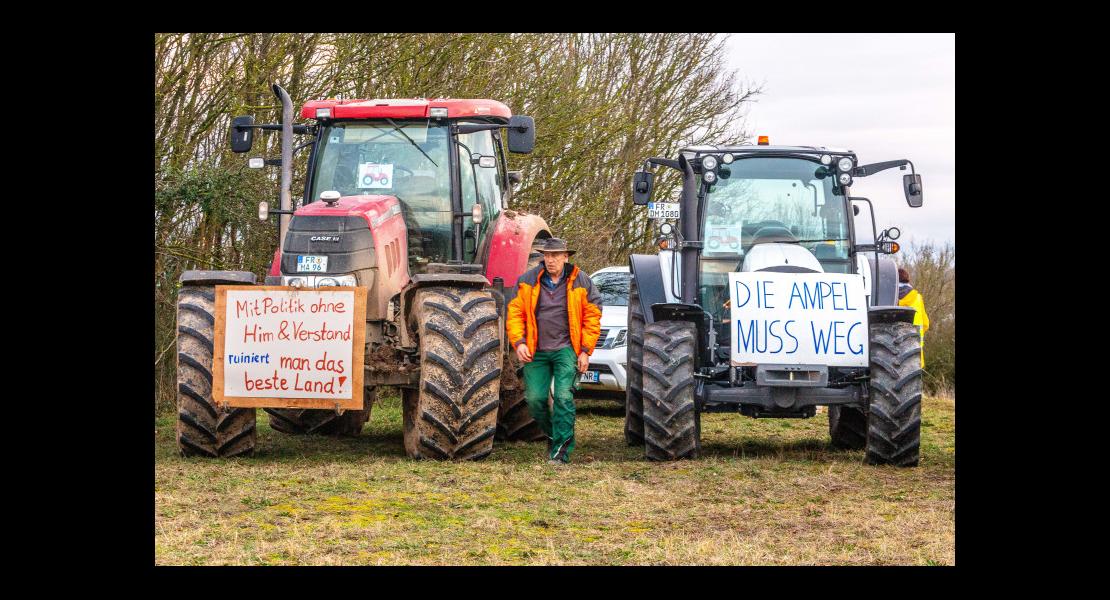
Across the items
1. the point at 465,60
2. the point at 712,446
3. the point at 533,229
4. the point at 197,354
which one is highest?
the point at 465,60

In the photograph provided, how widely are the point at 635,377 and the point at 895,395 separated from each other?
7.40 feet

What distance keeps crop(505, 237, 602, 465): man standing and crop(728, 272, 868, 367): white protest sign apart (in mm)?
1030

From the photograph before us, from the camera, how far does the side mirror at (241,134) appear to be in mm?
10188

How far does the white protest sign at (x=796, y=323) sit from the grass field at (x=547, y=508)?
30.8 inches

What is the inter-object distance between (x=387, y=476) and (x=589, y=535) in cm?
226

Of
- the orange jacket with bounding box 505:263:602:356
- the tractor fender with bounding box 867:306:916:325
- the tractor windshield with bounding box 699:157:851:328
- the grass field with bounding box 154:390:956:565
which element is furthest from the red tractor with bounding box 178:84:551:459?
the tractor fender with bounding box 867:306:916:325

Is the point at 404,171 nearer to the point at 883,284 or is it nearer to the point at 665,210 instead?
the point at 665,210

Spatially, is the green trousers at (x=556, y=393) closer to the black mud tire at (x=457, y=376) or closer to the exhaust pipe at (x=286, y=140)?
the black mud tire at (x=457, y=376)

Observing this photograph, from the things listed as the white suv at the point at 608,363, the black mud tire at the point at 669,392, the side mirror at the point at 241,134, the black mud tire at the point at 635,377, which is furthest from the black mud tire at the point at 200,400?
the white suv at the point at 608,363

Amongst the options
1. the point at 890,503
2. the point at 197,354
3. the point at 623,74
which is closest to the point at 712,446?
the point at 890,503

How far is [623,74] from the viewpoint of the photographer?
76.4 feet

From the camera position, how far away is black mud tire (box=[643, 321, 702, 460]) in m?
9.23

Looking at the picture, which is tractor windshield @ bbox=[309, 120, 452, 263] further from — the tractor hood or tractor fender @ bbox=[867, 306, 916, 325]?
tractor fender @ bbox=[867, 306, 916, 325]

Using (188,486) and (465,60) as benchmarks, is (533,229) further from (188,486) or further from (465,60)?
(465,60)
